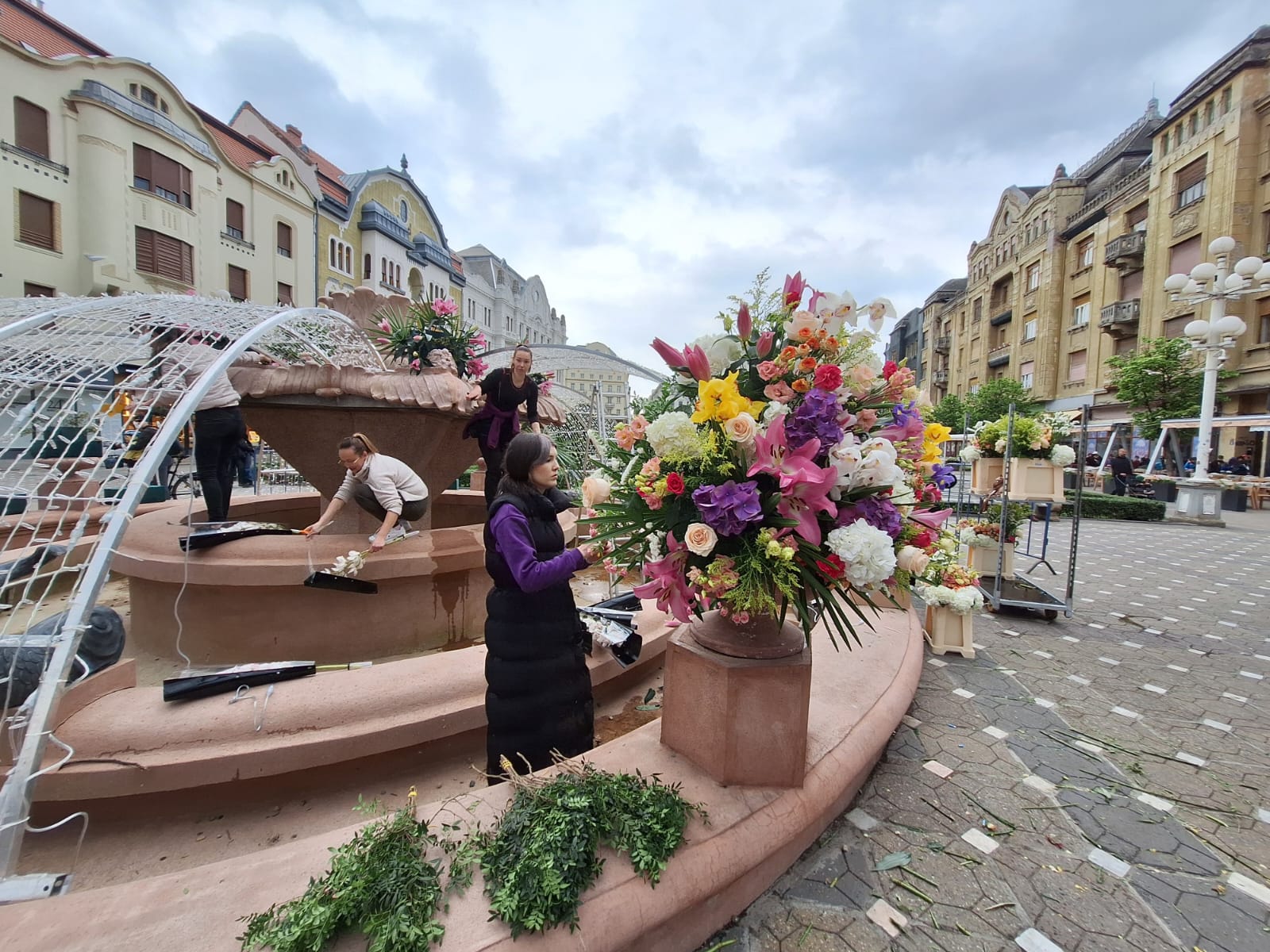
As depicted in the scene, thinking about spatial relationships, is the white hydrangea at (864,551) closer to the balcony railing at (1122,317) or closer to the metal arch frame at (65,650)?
the metal arch frame at (65,650)

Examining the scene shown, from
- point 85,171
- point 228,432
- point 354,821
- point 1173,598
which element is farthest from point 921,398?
point 85,171

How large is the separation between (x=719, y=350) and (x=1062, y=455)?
199 inches

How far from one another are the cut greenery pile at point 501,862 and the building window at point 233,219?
90.9 ft

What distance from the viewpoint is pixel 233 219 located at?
22.0 metres

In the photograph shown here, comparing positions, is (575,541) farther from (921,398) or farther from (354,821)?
(921,398)

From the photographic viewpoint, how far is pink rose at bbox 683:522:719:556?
60.0 inches

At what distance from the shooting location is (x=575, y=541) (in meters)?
5.08

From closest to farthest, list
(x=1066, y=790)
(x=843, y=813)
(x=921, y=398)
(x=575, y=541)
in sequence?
1. (x=921, y=398)
2. (x=843, y=813)
3. (x=1066, y=790)
4. (x=575, y=541)

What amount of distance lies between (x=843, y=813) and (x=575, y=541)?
128 inches

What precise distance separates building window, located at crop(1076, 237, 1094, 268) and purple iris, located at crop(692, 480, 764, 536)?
38075 millimetres

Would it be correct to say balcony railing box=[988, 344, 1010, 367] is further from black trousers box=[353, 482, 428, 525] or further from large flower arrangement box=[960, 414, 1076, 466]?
black trousers box=[353, 482, 428, 525]

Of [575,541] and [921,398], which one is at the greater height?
[921,398]

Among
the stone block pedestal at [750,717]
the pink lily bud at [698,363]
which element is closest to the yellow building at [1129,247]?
the stone block pedestal at [750,717]

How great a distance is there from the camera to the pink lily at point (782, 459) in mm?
1537
